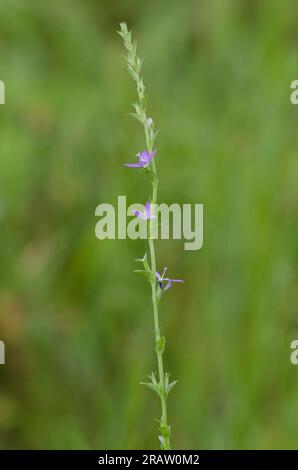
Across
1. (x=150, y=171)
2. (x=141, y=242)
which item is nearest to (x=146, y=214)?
(x=150, y=171)

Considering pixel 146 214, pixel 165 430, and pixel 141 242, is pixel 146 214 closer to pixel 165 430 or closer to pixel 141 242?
pixel 165 430

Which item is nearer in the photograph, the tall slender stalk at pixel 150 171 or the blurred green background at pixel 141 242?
the tall slender stalk at pixel 150 171

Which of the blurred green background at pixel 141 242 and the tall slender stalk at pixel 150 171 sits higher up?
the blurred green background at pixel 141 242

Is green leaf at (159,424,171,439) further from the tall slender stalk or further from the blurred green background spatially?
the blurred green background

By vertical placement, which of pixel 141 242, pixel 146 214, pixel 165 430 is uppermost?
pixel 141 242

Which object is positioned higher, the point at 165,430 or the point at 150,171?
the point at 150,171

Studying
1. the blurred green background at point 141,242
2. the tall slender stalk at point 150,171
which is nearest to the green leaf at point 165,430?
the tall slender stalk at point 150,171

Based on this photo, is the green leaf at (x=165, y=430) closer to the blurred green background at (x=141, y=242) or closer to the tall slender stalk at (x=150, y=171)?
the tall slender stalk at (x=150, y=171)

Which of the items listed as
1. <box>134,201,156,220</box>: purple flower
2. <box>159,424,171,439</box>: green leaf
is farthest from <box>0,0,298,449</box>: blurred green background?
<box>134,201,156,220</box>: purple flower

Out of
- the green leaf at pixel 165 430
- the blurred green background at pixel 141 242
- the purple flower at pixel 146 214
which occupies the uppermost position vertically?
the blurred green background at pixel 141 242
